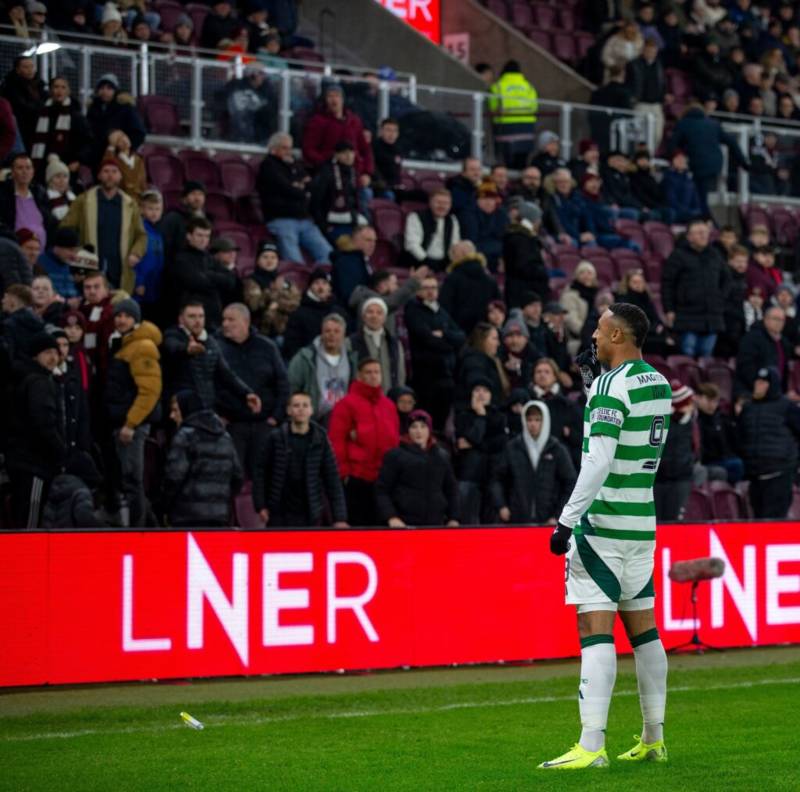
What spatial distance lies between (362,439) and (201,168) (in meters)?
5.80

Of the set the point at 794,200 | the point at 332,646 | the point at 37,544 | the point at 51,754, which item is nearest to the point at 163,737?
the point at 51,754

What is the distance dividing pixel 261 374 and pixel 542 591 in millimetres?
3052

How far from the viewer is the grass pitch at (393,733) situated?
7742mm

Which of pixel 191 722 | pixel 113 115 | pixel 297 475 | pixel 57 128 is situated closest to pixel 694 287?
pixel 113 115

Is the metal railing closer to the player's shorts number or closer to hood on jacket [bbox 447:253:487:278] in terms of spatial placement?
hood on jacket [bbox 447:253:487:278]

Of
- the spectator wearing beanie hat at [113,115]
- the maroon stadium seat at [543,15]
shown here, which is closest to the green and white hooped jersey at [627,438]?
the spectator wearing beanie hat at [113,115]

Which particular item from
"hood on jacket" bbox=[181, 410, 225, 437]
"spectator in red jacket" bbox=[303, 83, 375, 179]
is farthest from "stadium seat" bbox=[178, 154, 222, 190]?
"hood on jacket" bbox=[181, 410, 225, 437]

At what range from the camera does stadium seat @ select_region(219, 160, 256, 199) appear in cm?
1958

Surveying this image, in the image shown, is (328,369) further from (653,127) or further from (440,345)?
(653,127)

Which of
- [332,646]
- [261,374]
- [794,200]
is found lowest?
[332,646]

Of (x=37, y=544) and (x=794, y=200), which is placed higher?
(x=794, y=200)

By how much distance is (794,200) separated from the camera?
26.3 m

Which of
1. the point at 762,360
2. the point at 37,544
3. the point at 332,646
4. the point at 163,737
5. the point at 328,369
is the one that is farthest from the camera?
the point at 762,360

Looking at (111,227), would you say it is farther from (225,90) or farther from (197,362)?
(225,90)
